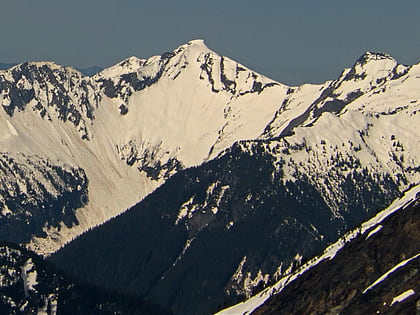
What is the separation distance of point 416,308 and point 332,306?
3787cm

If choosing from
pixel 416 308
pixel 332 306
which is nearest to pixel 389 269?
pixel 332 306

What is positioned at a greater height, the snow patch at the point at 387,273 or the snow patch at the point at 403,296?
the snow patch at the point at 387,273

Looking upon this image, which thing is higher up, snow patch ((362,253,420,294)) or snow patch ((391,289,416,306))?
snow patch ((362,253,420,294))

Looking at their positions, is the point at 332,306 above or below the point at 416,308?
above

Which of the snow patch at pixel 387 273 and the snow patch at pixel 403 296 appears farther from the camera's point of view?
the snow patch at pixel 387 273

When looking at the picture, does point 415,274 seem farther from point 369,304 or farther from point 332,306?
point 332,306

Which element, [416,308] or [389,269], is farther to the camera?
[389,269]

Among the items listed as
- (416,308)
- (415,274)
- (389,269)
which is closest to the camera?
(416,308)

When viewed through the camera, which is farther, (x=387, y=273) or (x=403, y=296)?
(x=387, y=273)

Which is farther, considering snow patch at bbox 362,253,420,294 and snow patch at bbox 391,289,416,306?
snow patch at bbox 362,253,420,294

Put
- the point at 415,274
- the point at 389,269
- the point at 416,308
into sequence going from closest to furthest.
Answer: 1. the point at 416,308
2. the point at 415,274
3. the point at 389,269

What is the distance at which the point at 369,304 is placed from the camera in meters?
182

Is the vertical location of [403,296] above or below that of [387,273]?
below

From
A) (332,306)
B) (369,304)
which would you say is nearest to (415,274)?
(369,304)
